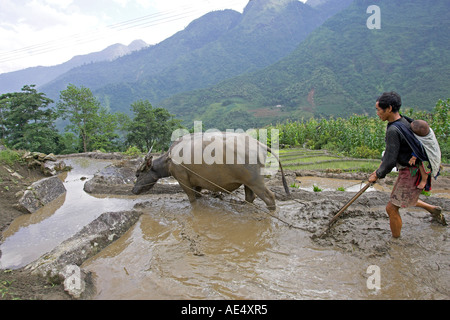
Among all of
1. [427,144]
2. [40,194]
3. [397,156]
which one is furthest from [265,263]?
[40,194]

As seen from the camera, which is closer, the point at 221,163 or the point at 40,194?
the point at 221,163

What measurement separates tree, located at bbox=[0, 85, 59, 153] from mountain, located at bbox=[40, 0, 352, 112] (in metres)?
69.2

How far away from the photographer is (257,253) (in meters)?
3.82

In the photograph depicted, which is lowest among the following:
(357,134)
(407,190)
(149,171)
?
(357,134)

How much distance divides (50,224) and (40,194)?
1689 mm

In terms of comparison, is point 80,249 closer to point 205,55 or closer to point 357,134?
point 357,134

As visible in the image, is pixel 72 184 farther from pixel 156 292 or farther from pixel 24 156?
pixel 156 292

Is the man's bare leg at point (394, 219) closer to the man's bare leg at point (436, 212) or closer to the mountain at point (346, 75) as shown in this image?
the man's bare leg at point (436, 212)

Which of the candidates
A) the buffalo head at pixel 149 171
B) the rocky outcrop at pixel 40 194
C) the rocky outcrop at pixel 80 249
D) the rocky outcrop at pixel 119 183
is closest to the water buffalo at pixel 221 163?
the buffalo head at pixel 149 171

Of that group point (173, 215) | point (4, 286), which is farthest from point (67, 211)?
point (4, 286)

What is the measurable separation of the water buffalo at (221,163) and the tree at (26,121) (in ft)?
58.2

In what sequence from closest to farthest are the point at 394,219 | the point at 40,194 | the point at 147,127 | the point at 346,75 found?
the point at 394,219
the point at 40,194
the point at 147,127
the point at 346,75

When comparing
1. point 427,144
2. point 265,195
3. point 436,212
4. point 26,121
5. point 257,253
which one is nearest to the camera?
point 427,144
